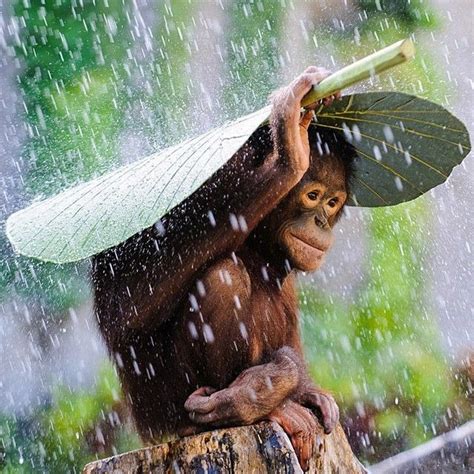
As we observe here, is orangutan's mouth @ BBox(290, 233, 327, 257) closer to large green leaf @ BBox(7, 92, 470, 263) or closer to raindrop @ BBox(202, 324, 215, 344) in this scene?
large green leaf @ BBox(7, 92, 470, 263)

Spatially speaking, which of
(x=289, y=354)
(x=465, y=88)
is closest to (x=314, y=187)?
(x=289, y=354)

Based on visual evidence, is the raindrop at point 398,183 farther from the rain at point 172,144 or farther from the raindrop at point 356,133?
the rain at point 172,144

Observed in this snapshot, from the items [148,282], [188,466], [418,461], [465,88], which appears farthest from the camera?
[465,88]

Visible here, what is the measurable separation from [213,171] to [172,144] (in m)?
2.97

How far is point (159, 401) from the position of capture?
105 inches

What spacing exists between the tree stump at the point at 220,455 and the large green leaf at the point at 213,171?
0.56 meters

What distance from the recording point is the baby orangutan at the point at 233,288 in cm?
236

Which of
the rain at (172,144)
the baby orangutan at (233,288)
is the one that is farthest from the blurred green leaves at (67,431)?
the baby orangutan at (233,288)

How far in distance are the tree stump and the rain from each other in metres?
2.78

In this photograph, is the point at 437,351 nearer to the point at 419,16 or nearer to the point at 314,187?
the point at 419,16

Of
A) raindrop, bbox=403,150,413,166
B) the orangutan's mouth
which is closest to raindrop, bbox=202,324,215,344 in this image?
the orangutan's mouth

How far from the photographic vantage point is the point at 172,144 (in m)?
5.00

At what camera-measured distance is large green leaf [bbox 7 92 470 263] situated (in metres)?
2.15

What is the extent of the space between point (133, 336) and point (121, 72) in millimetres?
3352
